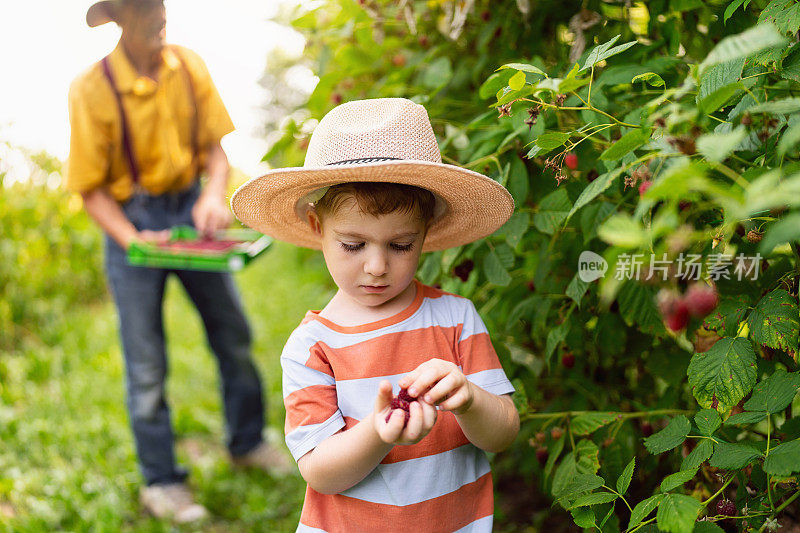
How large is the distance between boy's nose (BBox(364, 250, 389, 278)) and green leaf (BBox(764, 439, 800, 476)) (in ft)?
2.49

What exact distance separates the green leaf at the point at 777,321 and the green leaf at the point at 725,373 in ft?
0.13

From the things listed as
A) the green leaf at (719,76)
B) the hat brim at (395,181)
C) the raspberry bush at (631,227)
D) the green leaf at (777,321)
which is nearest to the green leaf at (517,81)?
the raspberry bush at (631,227)

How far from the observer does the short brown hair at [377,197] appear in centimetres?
134

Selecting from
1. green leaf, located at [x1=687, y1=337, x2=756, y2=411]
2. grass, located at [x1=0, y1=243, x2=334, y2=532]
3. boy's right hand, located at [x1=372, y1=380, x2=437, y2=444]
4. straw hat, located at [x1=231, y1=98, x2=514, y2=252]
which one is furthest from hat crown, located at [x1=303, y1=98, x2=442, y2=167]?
grass, located at [x1=0, y1=243, x2=334, y2=532]

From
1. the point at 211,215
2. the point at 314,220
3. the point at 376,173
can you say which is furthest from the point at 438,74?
the point at 211,215

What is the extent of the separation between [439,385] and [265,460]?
237 centimetres

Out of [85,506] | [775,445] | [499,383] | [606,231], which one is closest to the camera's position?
[606,231]

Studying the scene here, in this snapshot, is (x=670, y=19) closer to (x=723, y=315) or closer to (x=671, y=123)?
(x=723, y=315)

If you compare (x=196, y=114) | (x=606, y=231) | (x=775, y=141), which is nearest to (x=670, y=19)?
(x=775, y=141)

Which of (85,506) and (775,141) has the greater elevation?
(775,141)

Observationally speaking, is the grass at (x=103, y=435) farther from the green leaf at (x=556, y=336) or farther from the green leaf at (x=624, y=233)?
the green leaf at (x=624, y=233)

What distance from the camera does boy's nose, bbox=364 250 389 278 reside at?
1.33m

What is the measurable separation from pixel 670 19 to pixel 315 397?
132 centimetres

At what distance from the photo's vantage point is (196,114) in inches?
121
